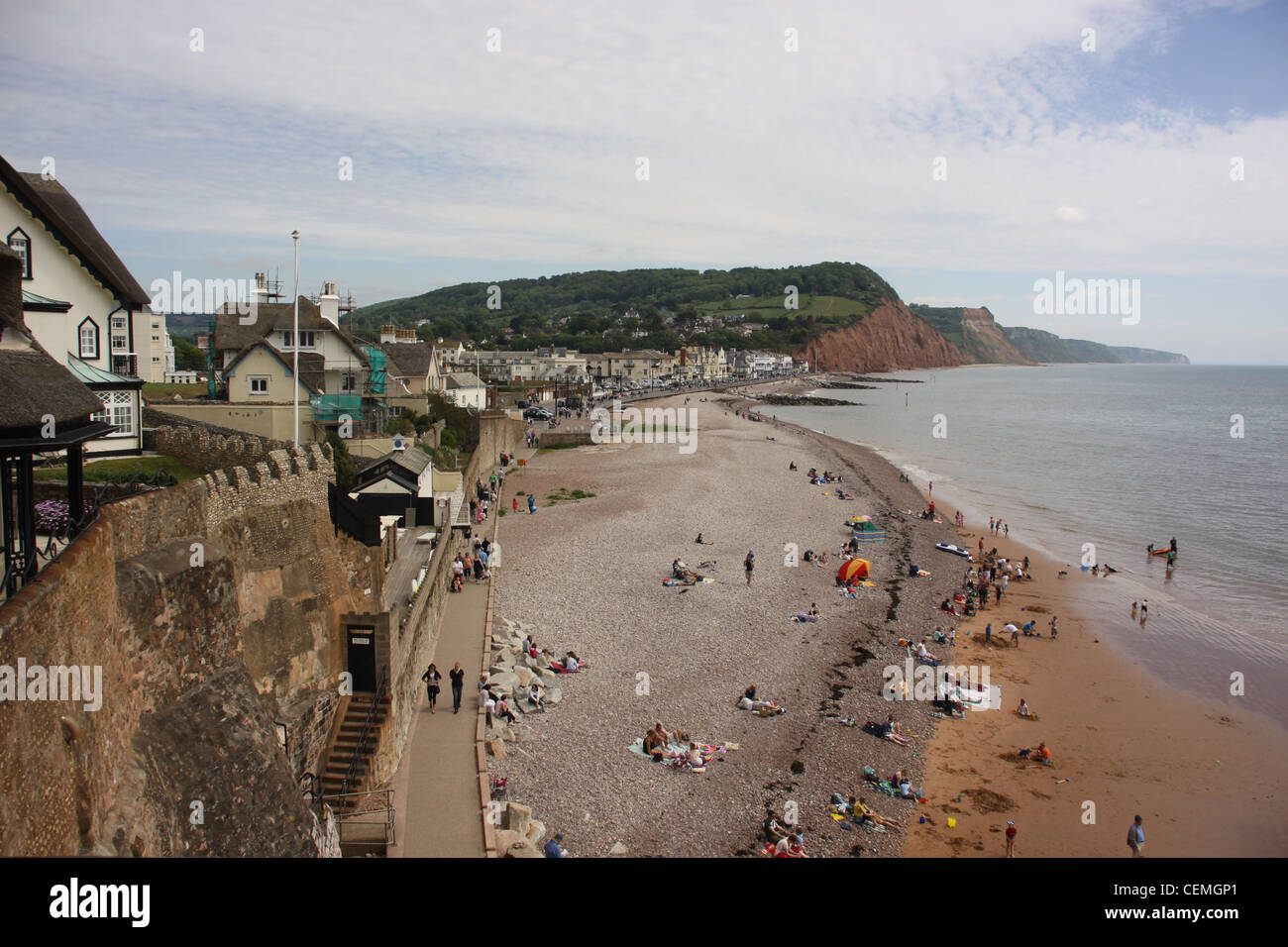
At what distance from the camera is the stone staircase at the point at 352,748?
39.7 feet

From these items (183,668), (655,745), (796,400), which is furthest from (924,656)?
(796,400)

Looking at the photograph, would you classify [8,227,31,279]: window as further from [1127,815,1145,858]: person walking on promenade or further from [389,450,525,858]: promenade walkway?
[1127,815,1145,858]: person walking on promenade

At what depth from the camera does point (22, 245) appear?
1412cm

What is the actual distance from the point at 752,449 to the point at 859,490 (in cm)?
1461

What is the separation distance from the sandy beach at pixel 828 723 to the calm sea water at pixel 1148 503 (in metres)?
1.79

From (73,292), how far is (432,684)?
1007cm

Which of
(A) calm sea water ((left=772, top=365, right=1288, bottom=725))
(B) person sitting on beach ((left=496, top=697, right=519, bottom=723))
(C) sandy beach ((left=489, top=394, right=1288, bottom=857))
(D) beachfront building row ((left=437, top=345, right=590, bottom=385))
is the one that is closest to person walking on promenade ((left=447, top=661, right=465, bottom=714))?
(B) person sitting on beach ((left=496, top=697, right=519, bottom=723))

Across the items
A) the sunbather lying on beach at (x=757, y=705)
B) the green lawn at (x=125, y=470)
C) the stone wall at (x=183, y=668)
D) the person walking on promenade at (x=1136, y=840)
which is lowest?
the person walking on promenade at (x=1136, y=840)

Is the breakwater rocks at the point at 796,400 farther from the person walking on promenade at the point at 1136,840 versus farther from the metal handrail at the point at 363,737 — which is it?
the metal handrail at the point at 363,737

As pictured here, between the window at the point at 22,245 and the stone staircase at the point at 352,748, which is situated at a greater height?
the window at the point at 22,245

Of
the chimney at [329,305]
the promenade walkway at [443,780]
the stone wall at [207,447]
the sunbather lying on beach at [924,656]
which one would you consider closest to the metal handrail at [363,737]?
the promenade walkway at [443,780]

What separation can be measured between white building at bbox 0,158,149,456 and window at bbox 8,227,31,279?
0.01 m

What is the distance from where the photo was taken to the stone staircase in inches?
476
